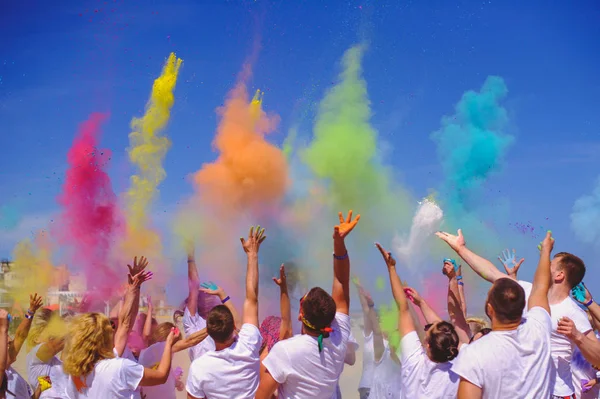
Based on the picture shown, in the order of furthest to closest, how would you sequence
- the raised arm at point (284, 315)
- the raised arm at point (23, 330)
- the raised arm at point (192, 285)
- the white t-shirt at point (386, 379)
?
the white t-shirt at point (386, 379), the raised arm at point (192, 285), the raised arm at point (23, 330), the raised arm at point (284, 315)

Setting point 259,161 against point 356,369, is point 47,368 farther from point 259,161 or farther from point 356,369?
point 356,369

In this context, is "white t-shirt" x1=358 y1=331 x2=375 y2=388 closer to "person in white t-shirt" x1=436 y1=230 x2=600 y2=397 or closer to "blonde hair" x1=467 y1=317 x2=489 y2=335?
"blonde hair" x1=467 y1=317 x2=489 y2=335

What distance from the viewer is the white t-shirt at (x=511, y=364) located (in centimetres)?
373

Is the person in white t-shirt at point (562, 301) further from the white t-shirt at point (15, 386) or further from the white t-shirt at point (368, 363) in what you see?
the white t-shirt at point (15, 386)

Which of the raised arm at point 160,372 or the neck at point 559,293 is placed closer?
the raised arm at point 160,372

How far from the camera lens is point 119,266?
13.9m

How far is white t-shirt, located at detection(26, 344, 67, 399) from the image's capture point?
19.1 ft

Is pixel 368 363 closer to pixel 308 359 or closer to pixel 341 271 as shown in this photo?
pixel 341 271

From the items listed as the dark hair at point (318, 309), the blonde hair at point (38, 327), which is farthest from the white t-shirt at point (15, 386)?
the dark hair at point (318, 309)

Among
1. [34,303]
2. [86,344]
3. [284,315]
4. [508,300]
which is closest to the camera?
[508,300]

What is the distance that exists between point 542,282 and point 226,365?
8.07 feet

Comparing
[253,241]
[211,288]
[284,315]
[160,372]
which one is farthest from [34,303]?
[284,315]

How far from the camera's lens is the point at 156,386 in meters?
6.10

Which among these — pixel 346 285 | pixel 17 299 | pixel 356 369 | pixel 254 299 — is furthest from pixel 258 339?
pixel 17 299
